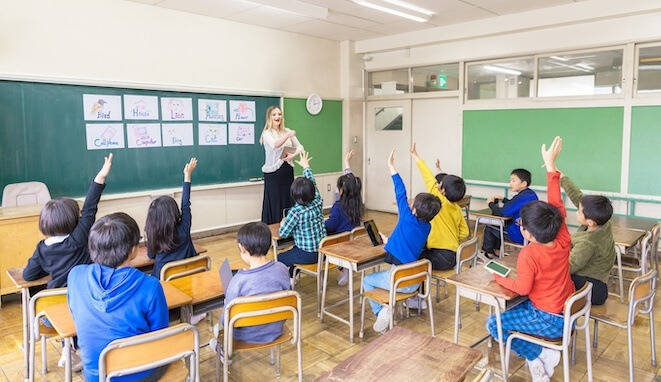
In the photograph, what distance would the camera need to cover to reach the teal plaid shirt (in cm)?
355

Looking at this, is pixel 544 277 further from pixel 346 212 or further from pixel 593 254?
pixel 346 212

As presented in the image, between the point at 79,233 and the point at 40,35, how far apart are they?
9.82ft

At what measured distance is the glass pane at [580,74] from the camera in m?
5.46

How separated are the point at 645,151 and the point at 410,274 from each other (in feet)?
13.2

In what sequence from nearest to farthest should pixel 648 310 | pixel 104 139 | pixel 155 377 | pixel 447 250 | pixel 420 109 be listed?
pixel 155 377, pixel 648 310, pixel 447 250, pixel 104 139, pixel 420 109

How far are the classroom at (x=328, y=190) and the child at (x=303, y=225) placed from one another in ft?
0.04

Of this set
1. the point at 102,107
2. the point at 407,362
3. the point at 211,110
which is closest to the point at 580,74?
the point at 211,110

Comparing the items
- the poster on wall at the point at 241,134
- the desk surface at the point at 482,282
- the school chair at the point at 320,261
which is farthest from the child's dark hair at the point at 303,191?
the poster on wall at the point at 241,134

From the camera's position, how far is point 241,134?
641 cm

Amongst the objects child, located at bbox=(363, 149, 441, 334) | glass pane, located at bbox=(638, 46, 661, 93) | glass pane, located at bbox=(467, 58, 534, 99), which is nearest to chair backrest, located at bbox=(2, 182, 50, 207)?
child, located at bbox=(363, 149, 441, 334)

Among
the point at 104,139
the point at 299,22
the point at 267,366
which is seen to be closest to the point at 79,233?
the point at 267,366

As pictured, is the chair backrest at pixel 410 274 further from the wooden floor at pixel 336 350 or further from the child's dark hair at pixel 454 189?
the child's dark hair at pixel 454 189

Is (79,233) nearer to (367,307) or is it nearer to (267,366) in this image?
(267,366)

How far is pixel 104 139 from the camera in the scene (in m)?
5.08
